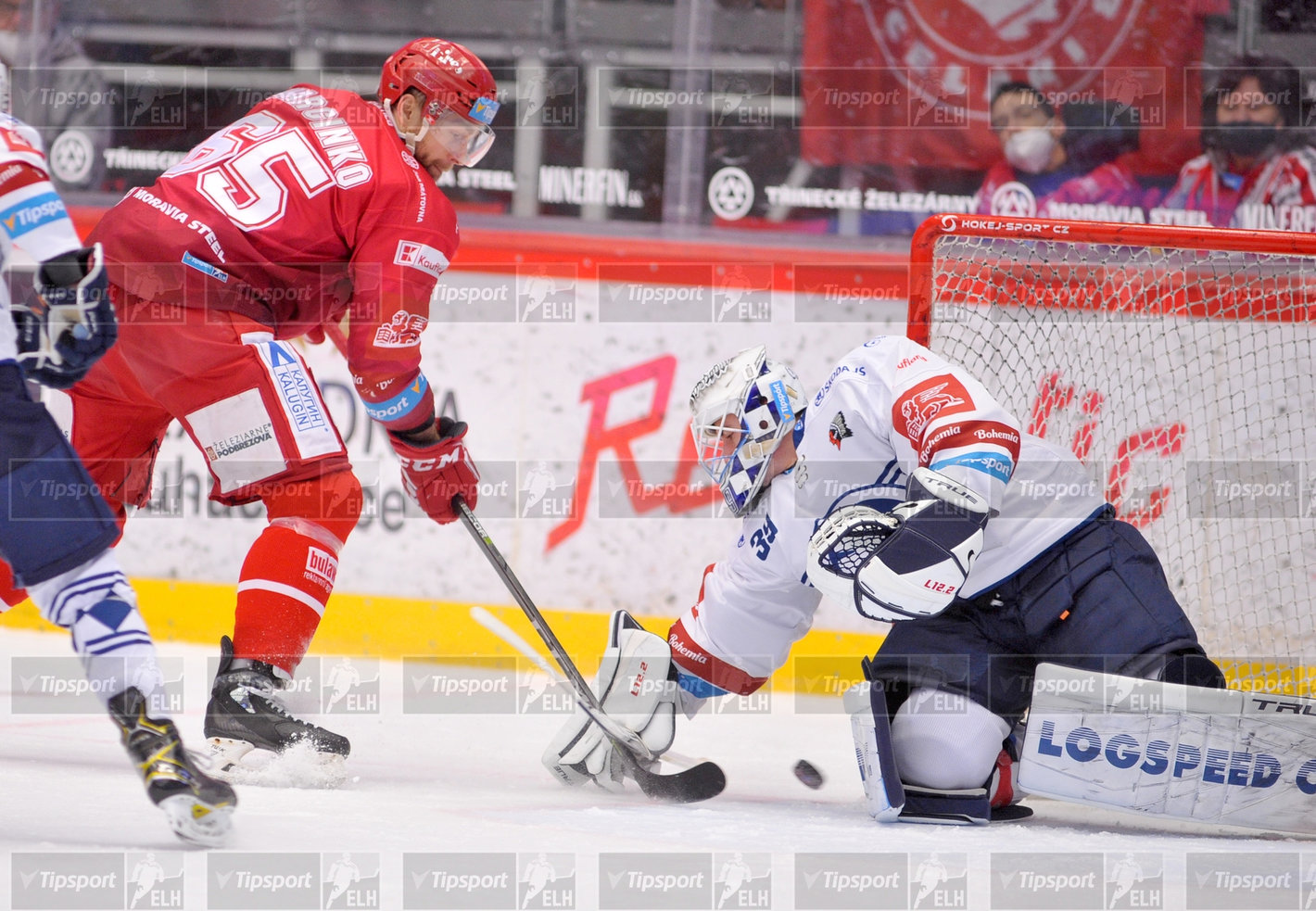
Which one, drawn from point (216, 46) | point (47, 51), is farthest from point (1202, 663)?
point (47, 51)

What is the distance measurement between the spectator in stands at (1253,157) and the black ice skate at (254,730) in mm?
3478

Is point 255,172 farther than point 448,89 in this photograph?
No

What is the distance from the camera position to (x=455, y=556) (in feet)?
14.5

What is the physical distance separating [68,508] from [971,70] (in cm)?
374

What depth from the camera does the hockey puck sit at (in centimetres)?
288

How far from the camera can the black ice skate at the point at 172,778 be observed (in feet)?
6.34

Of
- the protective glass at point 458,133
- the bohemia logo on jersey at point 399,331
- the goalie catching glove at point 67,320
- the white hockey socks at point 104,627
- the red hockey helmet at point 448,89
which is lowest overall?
the white hockey socks at point 104,627

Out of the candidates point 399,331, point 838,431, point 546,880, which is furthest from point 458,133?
point 546,880

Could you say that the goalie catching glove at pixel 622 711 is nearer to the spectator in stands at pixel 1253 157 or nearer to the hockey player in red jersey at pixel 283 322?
the hockey player in red jersey at pixel 283 322

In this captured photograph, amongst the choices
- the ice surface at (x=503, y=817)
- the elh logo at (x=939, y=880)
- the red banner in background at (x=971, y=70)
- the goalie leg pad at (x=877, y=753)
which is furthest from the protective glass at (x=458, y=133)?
the red banner in background at (x=971, y=70)

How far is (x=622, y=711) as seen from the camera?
283cm

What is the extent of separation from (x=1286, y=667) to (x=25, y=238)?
3.15 metres

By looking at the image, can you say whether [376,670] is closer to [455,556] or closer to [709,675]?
[455,556]

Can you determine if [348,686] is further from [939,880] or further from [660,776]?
[939,880]
